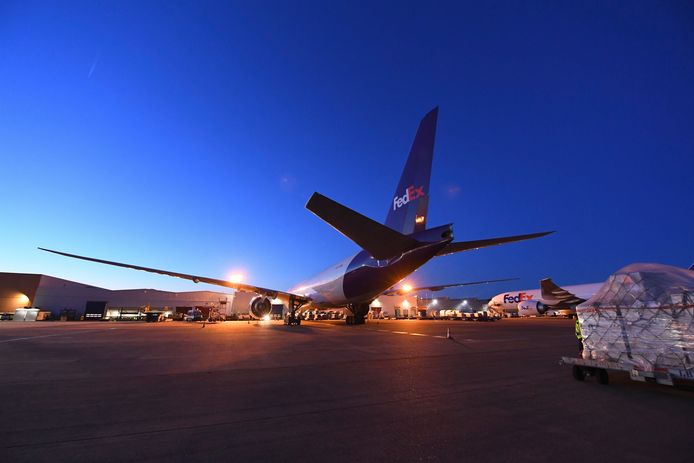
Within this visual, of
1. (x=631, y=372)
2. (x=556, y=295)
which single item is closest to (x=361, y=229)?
(x=631, y=372)

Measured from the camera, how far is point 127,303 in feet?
202

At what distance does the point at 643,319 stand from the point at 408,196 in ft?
35.0

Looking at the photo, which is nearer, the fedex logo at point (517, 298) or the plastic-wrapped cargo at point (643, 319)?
the plastic-wrapped cargo at point (643, 319)

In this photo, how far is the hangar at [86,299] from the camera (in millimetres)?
50175

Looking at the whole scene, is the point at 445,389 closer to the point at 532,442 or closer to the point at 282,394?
the point at 532,442

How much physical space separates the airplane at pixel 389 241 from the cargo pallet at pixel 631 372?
5.30 metres

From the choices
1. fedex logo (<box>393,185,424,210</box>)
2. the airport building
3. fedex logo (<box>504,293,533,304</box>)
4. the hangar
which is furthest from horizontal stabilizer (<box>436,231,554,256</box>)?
fedex logo (<box>504,293,533,304</box>)

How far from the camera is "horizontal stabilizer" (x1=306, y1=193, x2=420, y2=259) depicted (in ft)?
24.6

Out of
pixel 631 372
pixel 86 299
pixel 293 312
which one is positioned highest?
pixel 86 299

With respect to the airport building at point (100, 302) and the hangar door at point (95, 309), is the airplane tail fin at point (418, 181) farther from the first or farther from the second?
the hangar door at point (95, 309)

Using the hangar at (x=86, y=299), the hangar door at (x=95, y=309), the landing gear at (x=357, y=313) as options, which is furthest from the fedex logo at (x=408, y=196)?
the hangar door at (x=95, y=309)

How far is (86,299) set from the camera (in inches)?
2250

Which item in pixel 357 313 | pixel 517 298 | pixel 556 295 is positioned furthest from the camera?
pixel 517 298

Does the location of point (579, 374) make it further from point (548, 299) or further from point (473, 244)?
point (548, 299)
